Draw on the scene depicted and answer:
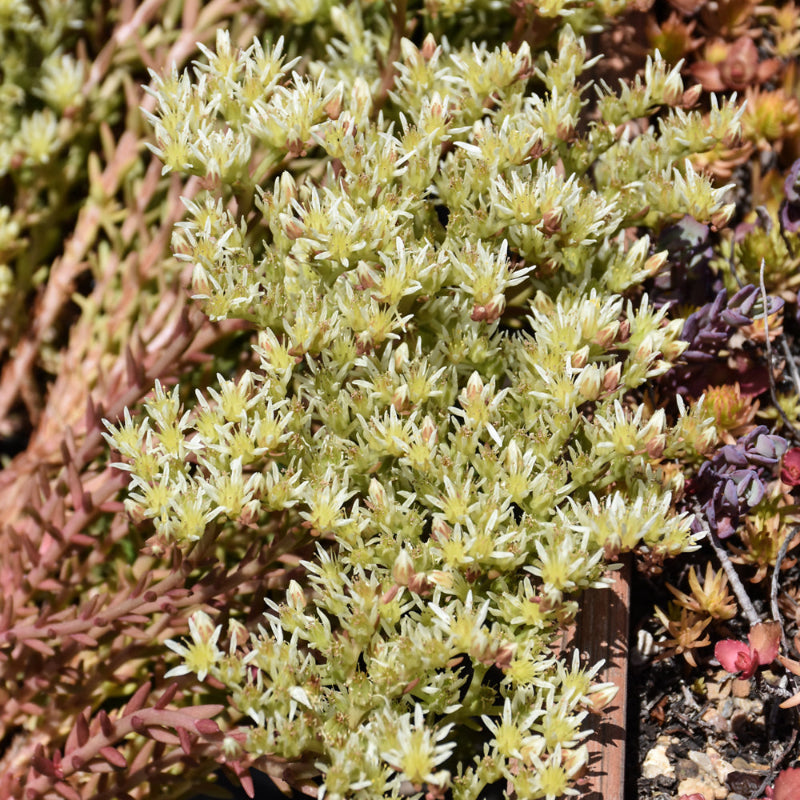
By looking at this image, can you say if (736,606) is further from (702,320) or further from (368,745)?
(368,745)

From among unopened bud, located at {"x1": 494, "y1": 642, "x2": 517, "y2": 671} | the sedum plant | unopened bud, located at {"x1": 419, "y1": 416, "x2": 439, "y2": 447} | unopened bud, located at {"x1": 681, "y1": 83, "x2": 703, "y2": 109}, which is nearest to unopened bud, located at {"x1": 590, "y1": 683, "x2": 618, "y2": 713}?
the sedum plant

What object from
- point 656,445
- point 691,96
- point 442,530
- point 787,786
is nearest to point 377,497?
point 442,530

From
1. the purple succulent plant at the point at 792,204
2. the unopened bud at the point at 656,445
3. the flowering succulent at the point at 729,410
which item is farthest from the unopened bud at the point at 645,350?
the purple succulent plant at the point at 792,204

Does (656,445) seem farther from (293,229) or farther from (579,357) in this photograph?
(293,229)

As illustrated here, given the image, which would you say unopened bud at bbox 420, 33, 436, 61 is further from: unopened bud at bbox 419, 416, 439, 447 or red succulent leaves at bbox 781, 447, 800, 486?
red succulent leaves at bbox 781, 447, 800, 486

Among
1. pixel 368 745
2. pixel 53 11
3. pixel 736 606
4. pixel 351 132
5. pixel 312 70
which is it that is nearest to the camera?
pixel 368 745

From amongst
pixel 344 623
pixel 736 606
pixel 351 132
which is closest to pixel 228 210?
pixel 351 132

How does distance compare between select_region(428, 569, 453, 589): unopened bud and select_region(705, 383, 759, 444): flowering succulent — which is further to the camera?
select_region(705, 383, 759, 444): flowering succulent

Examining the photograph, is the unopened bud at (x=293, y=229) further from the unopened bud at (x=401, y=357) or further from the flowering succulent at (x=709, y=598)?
the flowering succulent at (x=709, y=598)
